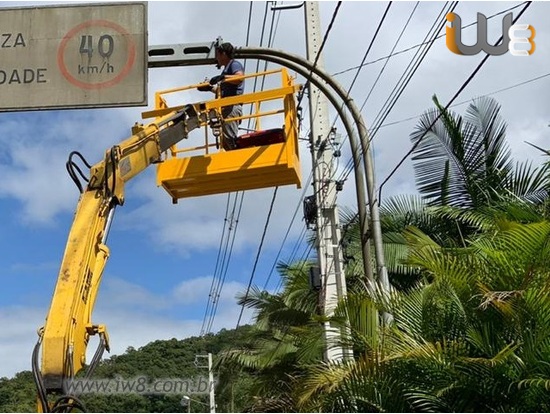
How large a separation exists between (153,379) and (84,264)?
4.09 metres

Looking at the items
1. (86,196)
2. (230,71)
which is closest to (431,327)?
(86,196)

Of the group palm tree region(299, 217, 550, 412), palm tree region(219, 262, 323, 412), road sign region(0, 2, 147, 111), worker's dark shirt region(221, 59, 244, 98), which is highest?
worker's dark shirt region(221, 59, 244, 98)

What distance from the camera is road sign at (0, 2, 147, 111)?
711 centimetres

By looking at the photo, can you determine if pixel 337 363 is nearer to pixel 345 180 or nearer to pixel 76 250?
pixel 76 250

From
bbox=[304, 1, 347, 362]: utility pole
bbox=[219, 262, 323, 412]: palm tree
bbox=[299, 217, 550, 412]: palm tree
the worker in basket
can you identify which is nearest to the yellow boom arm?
the worker in basket

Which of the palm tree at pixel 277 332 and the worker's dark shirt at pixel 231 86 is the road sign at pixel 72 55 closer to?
the worker's dark shirt at pixel 231 86

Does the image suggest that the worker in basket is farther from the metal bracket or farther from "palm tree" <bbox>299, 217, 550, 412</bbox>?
"palm tree" <bbox>299, 217, 550, 412</bbox>

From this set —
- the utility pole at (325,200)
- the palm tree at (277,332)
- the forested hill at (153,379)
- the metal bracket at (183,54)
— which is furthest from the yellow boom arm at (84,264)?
the palm tree at (277,332)

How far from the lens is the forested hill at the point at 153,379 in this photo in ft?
29.9

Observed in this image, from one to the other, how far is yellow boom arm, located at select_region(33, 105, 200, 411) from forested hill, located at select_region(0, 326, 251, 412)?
17.5 inches

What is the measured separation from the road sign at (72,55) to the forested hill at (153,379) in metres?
2.76

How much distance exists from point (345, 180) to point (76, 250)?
6.12 meters

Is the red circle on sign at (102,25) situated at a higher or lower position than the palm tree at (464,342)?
higher

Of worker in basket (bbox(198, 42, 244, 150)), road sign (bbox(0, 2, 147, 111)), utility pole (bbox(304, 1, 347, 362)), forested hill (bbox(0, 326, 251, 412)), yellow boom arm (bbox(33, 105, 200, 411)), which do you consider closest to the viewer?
yellow boom arm (bbox(33, 105, 200, 411))
